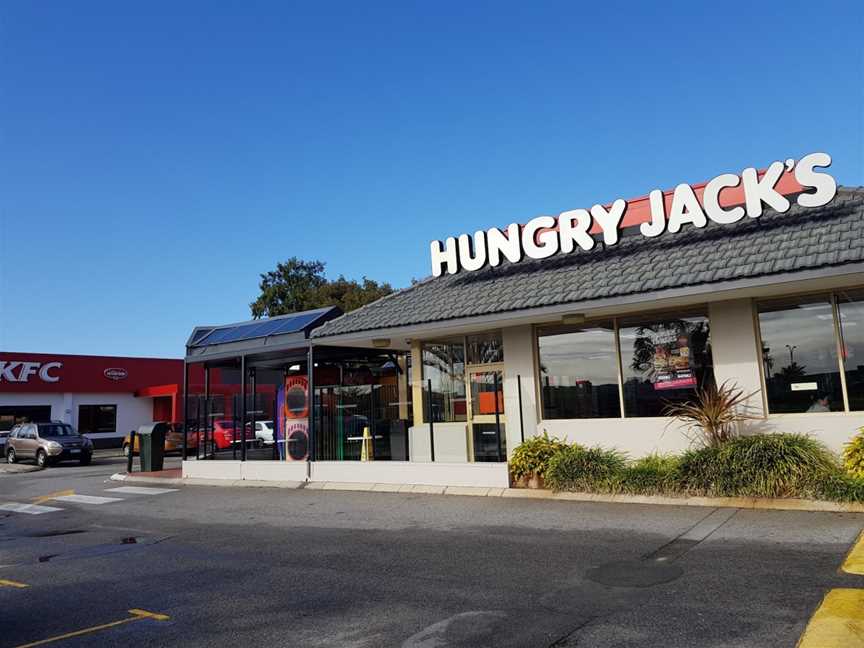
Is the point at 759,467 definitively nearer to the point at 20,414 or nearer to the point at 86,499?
the point at 86,499

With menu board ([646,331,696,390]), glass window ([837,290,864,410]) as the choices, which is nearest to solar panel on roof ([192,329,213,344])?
menu board ([646,331,696,390])

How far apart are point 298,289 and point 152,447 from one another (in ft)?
122

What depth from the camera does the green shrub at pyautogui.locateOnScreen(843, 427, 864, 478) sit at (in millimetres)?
10102

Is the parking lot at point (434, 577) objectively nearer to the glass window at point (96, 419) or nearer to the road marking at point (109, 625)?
the road marking at point (109, 625)

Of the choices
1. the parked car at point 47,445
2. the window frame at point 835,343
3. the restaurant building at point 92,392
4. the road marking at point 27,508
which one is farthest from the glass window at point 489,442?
the restaurant building at point 92,392

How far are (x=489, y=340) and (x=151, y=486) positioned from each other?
10.2 m

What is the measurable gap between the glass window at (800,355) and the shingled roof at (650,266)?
1.19 m

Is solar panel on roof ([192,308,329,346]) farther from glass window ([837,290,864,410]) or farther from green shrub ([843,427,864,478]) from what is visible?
green shrub ([843,427,864,478])

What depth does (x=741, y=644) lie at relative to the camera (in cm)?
485

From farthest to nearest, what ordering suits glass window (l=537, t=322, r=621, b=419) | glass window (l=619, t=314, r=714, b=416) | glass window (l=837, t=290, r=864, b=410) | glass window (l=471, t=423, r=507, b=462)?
glass window (l=471, t=423, r=507, b=462) < glass window (l=537, t=322, r=621, b=419) < glass window (l=619, t=314, r=714, b=416) < glass window (l=837, t=290, r=864, b=410)

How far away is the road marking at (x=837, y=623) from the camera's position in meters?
4.73

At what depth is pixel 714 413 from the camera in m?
11.5

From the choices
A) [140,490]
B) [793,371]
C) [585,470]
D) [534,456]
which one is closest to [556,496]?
[585,470]

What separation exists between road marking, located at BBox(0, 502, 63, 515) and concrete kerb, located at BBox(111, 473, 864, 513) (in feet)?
11.6
